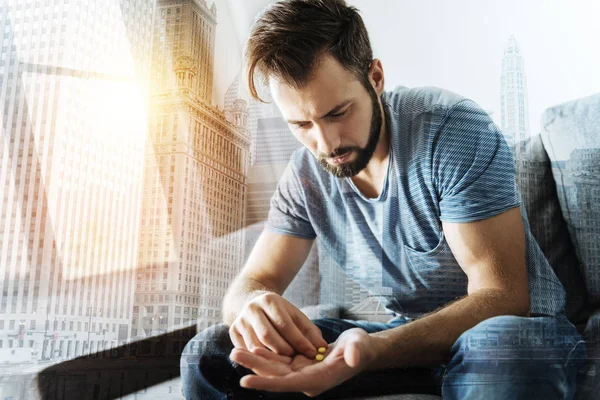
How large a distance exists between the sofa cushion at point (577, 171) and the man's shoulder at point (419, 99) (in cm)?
24

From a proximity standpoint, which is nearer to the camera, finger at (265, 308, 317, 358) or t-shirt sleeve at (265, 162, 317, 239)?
finger at (265, 308, 317, 358)

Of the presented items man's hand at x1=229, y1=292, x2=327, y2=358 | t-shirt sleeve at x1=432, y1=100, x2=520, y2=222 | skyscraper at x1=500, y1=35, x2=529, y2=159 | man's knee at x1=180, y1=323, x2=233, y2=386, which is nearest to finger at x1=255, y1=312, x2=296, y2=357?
man's hand at x1=229, y1=292, x2=327, y2=358

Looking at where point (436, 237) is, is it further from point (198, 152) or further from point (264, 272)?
point (198, 152)

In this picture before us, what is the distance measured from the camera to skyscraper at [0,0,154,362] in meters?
1.54

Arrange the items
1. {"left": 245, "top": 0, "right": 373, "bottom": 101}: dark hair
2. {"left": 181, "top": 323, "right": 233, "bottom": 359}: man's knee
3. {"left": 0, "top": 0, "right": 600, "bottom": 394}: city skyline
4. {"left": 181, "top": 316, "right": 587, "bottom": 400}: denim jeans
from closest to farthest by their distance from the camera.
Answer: {"left": 181, "top": 316, "right": 587, "bottom": 400}: denim jeans
{"left": 245, "top": 0, "right": 373, "bottom": 101}: dark hair
{"left": 181, "top": 323, "right": 233, "bottom": 359}: man's knee
{"left": 0, "top": 0, "right": 600, "bottom": 394}: city skyline

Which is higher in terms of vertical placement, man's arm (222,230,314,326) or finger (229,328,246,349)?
man's arm (222,230,314,326)

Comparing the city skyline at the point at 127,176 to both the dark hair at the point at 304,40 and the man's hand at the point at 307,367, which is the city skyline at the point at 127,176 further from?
the man's hand at the point at 307,367

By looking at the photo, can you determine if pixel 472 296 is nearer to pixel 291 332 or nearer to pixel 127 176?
pixel 291 332

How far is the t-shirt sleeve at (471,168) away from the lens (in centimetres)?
124

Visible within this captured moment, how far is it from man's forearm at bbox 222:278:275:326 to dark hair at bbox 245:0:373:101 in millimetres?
501

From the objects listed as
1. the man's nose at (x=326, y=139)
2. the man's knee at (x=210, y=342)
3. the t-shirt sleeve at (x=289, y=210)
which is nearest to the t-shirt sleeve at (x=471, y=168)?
the man's nose at (x=326, y=139)

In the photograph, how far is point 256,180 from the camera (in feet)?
4.84

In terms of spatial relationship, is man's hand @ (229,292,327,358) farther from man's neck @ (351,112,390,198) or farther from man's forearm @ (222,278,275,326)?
man's neck @ (351,112,390,198)

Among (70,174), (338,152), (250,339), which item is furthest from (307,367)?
(70,174)
